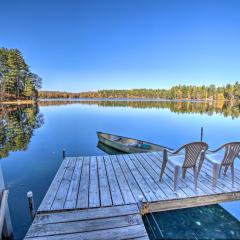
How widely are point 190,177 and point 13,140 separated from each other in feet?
34.9

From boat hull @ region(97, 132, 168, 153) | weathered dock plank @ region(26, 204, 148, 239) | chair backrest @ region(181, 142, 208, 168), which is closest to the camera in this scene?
weathered dock plank @ region(26, 204, 148, 239)

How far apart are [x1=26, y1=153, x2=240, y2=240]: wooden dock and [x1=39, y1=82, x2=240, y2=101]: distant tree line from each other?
63.0 m

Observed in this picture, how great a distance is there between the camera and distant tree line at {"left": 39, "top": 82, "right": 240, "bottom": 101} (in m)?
60.5

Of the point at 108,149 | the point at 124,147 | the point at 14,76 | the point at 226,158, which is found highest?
the point at 14,76

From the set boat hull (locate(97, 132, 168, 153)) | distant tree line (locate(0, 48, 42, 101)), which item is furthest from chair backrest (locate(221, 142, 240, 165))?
distant tree line (locate(0, 48, 42, 101))

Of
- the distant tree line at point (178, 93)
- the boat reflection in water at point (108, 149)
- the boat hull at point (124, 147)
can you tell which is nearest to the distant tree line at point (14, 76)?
the boat reflection in water at point (108, 149)

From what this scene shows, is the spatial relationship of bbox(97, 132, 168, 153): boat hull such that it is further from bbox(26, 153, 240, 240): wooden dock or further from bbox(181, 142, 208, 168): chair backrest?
bbox(181, 142, 208, 168): chair backrest

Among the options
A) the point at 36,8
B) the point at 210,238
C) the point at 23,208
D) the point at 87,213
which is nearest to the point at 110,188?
the point at 87,213

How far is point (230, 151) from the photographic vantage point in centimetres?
306

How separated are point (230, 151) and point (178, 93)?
82447mm

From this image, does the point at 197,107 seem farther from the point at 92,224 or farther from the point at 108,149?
the point at 92,224

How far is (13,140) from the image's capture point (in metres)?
10.4

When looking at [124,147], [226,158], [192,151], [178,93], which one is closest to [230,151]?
[226,158]

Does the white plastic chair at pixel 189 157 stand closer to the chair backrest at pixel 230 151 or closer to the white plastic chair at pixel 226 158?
the white plastic chair at pixel 226 158
